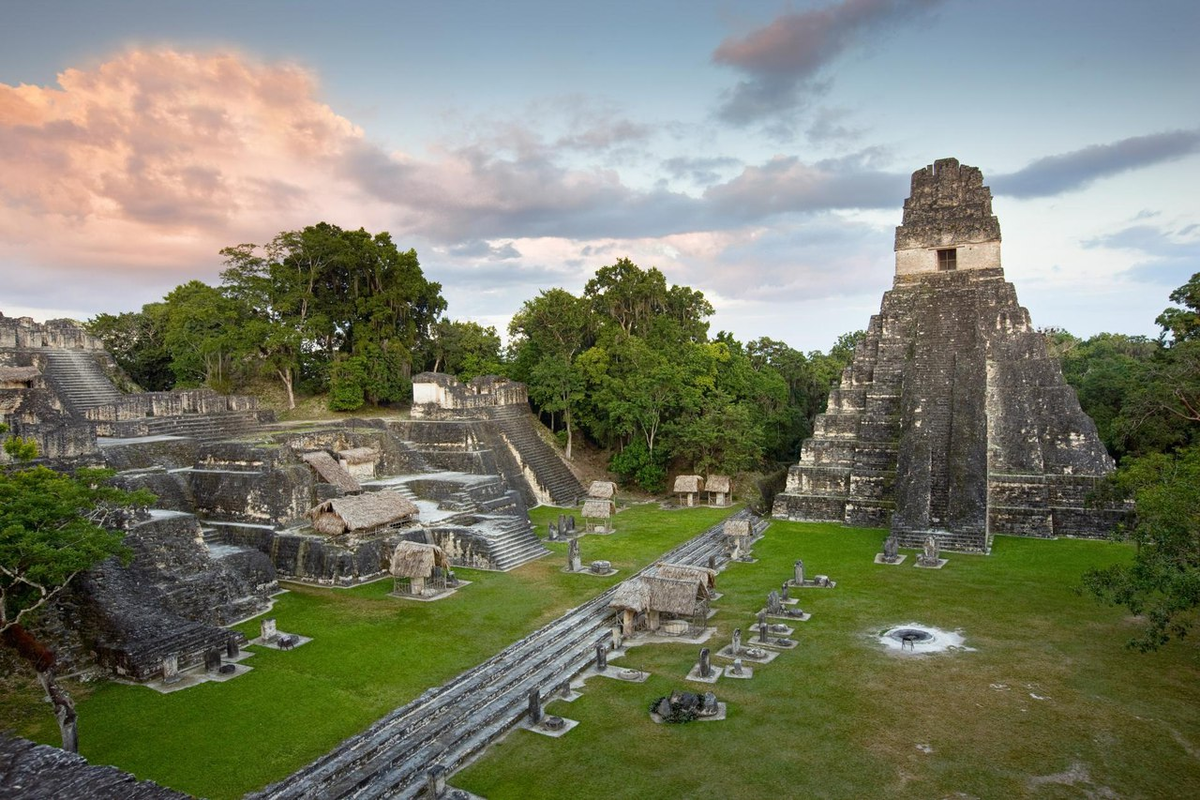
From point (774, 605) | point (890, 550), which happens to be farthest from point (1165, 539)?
point (890, 550)

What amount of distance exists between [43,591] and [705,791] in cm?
909

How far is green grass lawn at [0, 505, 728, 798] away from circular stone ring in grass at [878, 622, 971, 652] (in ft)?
20.4

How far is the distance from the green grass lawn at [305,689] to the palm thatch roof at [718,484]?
31.4 feet

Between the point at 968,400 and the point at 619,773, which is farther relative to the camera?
the point at 968,400

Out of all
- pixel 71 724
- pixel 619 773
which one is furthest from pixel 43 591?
pixel 619 773

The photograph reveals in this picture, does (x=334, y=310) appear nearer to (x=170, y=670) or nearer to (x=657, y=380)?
(x=657, y=380)

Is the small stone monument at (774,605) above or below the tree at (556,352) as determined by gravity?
below

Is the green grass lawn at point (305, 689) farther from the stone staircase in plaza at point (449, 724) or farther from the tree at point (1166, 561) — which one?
the tree at point (1166, 561)

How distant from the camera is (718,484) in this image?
2541 centimetres

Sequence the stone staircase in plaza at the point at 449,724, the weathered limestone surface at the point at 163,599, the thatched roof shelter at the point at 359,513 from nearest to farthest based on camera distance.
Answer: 1. the stone staircase in plaza at the point at 449,724
2. the weathered limestone surface at the point at 163,599
3. the thatched roof shelter at the point at 359,513

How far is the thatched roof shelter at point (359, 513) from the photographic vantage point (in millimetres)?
16875

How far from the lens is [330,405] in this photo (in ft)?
95.5

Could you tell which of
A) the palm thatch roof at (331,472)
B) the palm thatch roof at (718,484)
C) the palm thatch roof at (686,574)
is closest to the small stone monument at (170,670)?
the palm thatch roof at (331,472)

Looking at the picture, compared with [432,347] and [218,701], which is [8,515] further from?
[432,347]
